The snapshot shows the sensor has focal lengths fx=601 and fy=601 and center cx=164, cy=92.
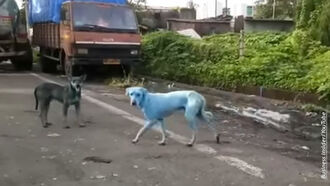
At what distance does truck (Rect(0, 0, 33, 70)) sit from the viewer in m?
21.0

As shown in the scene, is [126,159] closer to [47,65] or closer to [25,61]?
[47,65]

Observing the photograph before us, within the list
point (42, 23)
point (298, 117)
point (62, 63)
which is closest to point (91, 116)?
point (298, 117)

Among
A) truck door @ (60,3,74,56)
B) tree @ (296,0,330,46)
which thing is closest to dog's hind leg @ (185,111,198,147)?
tree @ (296,0,330,46)

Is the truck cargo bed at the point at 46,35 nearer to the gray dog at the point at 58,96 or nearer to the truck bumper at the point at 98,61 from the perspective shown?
the truck bumper at the point at 98,61

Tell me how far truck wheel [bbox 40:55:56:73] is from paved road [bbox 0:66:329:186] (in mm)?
10833

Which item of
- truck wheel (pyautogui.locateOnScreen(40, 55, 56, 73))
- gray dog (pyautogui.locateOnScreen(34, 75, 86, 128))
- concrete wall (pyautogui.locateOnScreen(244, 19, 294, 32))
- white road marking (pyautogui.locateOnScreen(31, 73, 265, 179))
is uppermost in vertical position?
concrete wall (pyautogui.locateOnScreen(244, 19, 294, 32))

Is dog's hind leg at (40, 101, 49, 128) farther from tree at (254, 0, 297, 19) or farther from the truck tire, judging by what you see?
tree at (254, 0, 297, 19)

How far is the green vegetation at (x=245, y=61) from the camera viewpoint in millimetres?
13359

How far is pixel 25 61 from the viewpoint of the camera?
21906mm

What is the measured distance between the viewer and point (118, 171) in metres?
6.61

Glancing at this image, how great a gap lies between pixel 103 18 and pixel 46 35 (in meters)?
3.74

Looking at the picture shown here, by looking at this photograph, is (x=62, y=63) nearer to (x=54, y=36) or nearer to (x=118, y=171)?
(x=54, y=36)

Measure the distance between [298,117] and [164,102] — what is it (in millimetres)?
4010

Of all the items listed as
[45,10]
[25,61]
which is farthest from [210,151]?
[25,61]
